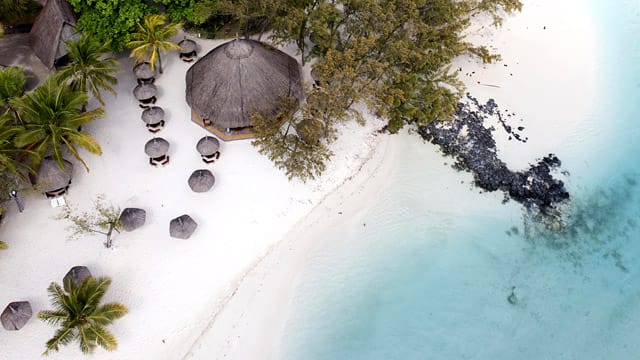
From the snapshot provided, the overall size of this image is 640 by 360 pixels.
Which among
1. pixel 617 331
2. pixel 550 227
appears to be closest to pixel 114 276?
pixel 550 227

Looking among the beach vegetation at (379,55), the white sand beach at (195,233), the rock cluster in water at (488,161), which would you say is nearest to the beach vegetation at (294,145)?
the beach vegetation at (379,55)

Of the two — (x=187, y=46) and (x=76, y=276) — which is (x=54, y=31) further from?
(x=76, y=276)

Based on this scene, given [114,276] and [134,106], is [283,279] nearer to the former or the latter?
[114,276]

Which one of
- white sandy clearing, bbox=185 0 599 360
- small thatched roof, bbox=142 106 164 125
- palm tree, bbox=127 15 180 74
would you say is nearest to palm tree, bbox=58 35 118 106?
palm tree, bbox=127 15 180 74

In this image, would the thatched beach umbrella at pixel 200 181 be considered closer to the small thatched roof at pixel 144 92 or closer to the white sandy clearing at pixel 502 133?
the white sandy clearing at pixel 502 133

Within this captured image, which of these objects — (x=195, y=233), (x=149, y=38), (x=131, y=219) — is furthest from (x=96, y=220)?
(x=149, y=38)

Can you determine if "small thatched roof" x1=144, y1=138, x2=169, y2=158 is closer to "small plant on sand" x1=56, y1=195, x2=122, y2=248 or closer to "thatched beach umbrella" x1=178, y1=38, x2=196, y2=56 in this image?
"small plant on sand" x1=56, y1=195, x2=122, y2=248
